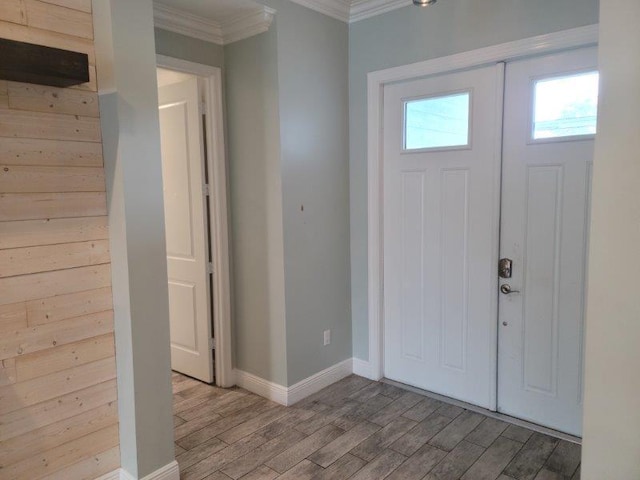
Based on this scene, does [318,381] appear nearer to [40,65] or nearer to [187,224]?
[187,224]

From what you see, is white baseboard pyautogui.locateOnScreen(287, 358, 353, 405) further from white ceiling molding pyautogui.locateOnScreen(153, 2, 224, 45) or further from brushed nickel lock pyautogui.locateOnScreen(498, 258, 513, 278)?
white ceiling molding pyautogui.locateOnScreen(153, 2, 224, 45)

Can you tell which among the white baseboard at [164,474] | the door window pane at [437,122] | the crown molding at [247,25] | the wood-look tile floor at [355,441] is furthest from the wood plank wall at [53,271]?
the door window pane at [437,122]

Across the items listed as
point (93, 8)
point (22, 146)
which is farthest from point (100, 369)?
point (93, 8)

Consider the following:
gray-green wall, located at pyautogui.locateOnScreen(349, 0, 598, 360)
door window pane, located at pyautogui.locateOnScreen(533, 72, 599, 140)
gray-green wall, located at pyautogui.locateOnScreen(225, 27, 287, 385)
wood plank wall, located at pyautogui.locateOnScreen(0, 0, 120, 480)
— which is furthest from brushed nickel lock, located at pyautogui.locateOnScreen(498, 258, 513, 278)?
wood plank wall, located at pyautogui.locateOnScreen(0, 0, 120, 480)

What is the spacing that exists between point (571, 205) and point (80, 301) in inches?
99.7

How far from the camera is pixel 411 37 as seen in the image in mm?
3100

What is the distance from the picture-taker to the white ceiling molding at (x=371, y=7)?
3119 mm

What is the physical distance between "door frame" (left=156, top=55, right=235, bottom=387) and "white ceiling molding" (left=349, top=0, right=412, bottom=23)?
3.34 feet

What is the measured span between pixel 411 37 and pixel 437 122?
581mm

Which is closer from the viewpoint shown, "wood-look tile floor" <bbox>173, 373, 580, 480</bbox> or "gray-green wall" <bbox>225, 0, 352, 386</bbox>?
"wood-look tile floor" <bbox>173, 373, 580, 480</bbox>

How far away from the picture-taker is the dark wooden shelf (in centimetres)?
168

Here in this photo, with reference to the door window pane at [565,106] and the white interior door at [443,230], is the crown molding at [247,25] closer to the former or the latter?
the white interior door at [443,230]

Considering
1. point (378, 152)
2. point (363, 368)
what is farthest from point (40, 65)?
point (363, 368)

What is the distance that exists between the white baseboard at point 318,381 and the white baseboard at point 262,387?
0.18 ft
